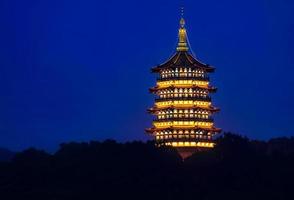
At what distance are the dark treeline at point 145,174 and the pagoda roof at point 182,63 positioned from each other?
13.8m

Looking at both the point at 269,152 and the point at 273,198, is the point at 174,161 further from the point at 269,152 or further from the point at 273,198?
the point at 269,152

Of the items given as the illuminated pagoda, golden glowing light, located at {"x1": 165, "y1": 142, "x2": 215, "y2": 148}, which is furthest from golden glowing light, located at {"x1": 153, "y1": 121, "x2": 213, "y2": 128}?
golden glowing light, located at {"x1": 165, "y1": 142, "x2": 215, "y2": 148}

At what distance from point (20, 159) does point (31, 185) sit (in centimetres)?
813

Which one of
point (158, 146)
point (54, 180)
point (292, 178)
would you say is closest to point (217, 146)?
point (158, 146)

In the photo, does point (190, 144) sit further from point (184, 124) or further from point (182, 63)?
point (182, 63)

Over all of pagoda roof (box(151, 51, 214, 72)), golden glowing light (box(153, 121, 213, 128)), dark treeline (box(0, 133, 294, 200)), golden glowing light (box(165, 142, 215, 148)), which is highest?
pagoda roof (box(151, 51, 214, 72))

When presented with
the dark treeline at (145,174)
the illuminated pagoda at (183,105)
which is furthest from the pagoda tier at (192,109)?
the dark treeline at (145,174)

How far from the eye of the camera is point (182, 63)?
109 metres

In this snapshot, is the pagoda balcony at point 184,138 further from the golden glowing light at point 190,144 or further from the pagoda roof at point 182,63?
the pagoda roof at point 182,63

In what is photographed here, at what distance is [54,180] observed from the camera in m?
87.8

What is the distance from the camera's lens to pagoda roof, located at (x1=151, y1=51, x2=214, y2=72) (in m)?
108

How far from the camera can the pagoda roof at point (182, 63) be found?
108 meters

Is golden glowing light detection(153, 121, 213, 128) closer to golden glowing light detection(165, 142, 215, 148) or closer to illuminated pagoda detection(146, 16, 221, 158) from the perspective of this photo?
illuminated pagoda detection(146, 16, 221, 158)

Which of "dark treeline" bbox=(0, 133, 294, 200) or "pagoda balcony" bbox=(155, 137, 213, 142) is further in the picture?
"pagoda balcony" bbox=(155, 137, 213, 142)
